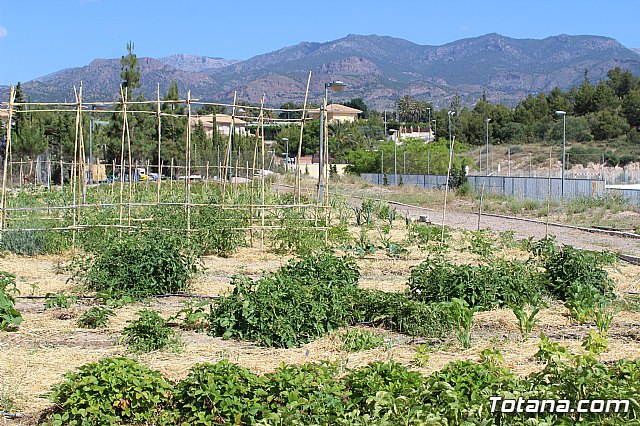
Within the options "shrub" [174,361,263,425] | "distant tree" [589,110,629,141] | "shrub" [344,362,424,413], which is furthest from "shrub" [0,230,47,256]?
"distant tree" [589,110,629,141]

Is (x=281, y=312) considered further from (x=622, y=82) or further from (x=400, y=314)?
(x=622, y=82)

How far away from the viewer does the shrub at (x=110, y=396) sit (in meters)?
5.57

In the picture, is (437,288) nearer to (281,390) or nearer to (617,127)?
(281,390)

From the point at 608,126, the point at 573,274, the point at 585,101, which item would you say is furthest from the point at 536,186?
the point at 585,101

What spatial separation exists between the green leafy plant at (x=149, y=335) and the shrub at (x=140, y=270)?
223cm

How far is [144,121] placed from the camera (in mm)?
37750

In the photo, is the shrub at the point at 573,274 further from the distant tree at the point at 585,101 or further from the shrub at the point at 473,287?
the distant tree at the point at 585,101

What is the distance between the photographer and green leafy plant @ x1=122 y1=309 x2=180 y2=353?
7.65 meters

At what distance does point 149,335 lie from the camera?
7.76 meters

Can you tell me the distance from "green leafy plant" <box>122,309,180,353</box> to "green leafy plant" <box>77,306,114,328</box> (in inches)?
31.4

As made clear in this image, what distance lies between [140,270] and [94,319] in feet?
5.19

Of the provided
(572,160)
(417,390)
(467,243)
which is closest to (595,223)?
(467,243)

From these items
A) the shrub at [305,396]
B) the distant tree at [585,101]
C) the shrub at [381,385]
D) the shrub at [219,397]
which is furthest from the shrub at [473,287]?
the distant tree at [585,101]

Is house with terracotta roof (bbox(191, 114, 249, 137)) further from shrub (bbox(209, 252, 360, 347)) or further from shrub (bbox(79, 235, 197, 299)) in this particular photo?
shrub (bbox(209, 252, 360, 347))
